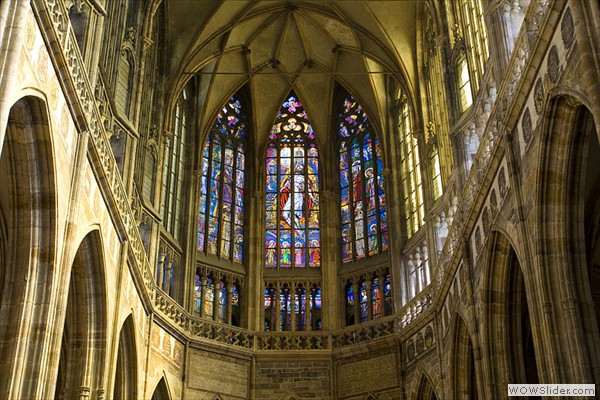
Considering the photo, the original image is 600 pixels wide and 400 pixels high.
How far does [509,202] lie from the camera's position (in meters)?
15.6

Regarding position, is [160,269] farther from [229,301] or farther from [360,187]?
[360,187]

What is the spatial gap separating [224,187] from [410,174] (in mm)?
6337

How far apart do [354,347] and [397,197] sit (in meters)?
4.98

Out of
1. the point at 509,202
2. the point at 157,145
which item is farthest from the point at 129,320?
the point at 509,202

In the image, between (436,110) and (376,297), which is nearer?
(436,110)

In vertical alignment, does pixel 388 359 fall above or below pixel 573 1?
below

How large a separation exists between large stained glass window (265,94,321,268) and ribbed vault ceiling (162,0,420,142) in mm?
519

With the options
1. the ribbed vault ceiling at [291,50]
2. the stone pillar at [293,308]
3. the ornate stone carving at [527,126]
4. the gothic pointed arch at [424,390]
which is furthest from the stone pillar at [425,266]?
the ornate stone carving at [527,126]

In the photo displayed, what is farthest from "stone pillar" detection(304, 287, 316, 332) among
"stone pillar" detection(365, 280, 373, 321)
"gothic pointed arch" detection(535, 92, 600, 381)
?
"gothic pointed arch" detection(535, 92, 600, 381)

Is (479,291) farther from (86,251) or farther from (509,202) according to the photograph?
(86,251)

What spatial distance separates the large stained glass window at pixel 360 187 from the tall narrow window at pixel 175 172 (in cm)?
558

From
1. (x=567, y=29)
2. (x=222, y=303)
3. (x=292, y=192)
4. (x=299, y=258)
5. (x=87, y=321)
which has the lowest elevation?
(x=87, y=321)

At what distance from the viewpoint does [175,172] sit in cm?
2697

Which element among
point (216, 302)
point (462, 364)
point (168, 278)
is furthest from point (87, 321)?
point (216, 302)
